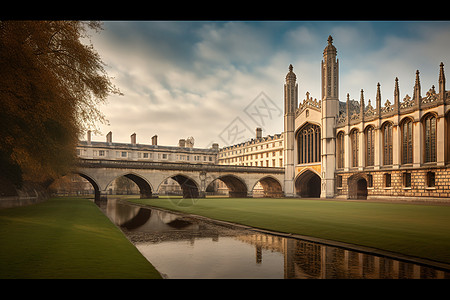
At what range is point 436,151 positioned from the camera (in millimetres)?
43344

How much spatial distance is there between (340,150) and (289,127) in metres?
13.5

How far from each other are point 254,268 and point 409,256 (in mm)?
4402

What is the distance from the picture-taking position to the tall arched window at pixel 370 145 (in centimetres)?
5447

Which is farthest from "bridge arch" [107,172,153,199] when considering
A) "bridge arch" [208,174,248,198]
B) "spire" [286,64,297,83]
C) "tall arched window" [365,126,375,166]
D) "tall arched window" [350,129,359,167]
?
"spire" [286,64,297,83]

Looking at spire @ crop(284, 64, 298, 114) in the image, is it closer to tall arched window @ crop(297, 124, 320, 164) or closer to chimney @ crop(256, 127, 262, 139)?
tall arched window @ crop(297, 124, 320, 164)

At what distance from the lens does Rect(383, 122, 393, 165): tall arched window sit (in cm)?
5125

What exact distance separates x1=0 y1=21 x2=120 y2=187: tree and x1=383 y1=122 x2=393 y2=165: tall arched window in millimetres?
45682

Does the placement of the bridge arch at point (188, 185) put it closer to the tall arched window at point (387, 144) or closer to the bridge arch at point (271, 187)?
the bridge arch at point (271, 187)

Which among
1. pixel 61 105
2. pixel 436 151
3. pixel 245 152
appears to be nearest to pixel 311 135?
pixel 436 151

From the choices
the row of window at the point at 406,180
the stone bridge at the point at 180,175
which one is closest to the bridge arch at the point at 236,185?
the stone bridge at the point at 180,175

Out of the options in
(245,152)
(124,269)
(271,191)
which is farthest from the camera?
(245,152)

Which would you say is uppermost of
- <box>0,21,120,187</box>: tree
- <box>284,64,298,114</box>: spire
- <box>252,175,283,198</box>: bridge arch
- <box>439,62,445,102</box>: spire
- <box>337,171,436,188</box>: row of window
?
<box>284,64,298,114</box>: spire

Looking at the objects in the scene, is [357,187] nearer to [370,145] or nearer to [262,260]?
[370,145]
